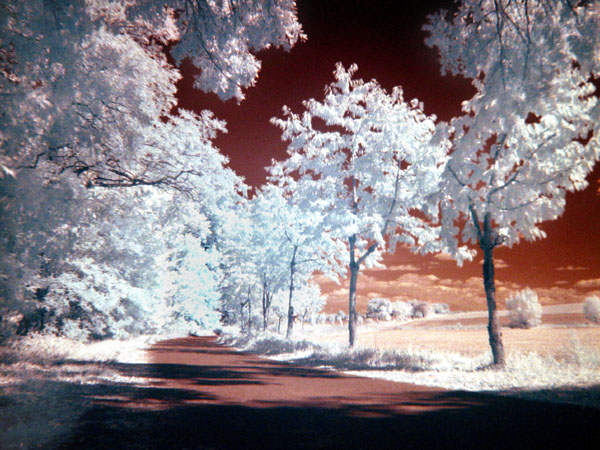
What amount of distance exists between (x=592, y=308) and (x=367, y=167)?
41.0m

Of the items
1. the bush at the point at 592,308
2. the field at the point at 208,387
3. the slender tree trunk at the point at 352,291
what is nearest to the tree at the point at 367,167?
the slender tree trunk at the point at 352,291

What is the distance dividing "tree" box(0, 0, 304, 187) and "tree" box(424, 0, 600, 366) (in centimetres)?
349

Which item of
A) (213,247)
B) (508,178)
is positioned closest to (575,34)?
(508,178)

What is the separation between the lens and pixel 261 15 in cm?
728

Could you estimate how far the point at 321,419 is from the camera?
6.04 metres

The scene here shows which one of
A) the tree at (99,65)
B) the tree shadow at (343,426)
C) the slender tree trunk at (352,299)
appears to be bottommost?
the tree shadow at (343,426)

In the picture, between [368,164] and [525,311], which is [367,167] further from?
[525,311]

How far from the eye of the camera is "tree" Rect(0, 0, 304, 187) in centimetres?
668

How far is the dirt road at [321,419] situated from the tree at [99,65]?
4.59 meters

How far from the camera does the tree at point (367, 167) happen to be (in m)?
16.6

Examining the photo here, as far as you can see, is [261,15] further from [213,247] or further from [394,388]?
[213,247]

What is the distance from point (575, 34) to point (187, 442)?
27.0 ft

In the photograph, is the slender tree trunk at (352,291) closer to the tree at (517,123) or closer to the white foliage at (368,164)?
the white foliage at (368,164)

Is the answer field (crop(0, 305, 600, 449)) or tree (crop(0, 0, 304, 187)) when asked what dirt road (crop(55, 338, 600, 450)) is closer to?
field (crop(0, 305, 600, 449))
